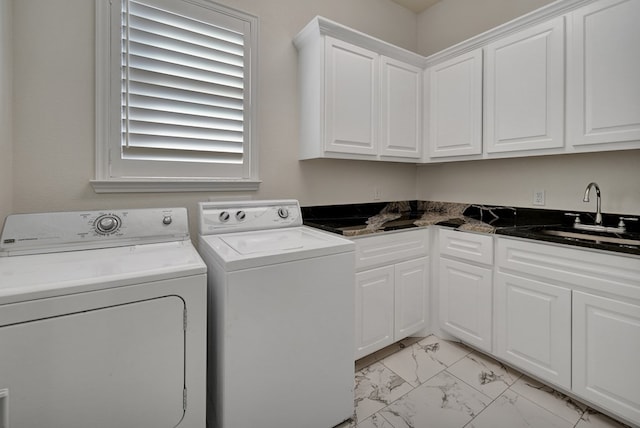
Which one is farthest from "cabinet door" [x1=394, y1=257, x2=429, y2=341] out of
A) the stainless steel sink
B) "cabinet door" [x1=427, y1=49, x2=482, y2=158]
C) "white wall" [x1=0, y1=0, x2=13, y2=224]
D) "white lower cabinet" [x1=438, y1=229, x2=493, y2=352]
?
"white wall" [x1=0, y1=0, x2=13, y2=224]

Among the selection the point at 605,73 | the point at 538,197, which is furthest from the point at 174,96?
the point at 538,197

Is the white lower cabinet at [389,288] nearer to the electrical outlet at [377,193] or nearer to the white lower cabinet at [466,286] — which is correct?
the white lower cabinet at [466,286]

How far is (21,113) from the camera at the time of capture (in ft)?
4.64

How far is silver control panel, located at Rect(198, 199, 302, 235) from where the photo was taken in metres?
1.74

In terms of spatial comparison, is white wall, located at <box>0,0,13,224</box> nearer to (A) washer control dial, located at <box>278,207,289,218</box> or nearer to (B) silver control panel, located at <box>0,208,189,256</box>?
(B) silver control panel, located at <box>0,208,189,256</box>

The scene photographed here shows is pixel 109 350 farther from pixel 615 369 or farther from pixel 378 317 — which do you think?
pixel 615 369

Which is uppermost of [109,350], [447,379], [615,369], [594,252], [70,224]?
[70,224]

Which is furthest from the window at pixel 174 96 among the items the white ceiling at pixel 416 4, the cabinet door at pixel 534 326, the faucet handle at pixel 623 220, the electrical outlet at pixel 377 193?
the faucet handle at pixel 623 220

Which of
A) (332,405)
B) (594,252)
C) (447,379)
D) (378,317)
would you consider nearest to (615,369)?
(594,252)

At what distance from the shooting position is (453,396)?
172 centimetres

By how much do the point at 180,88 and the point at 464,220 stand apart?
2.16 m

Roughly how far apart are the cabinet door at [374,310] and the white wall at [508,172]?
119 centimetres

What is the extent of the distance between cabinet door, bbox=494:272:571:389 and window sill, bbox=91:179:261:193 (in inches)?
69.1

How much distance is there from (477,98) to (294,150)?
1.41 meters
